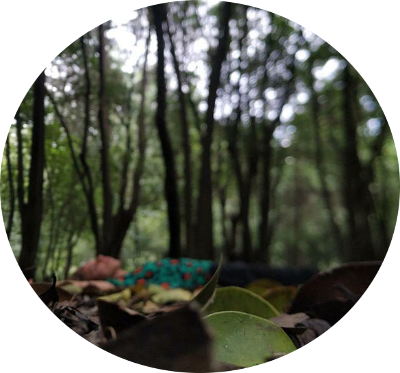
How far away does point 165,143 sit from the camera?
1.03 meters

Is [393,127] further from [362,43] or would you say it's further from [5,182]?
[5,182]

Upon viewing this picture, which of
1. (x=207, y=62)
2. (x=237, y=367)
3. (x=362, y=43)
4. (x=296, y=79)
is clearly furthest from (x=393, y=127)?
(x=237, y=367)

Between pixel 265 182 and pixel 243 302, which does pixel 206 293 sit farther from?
pixel 265 182

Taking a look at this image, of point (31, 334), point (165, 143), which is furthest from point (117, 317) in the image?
point (165, 143)

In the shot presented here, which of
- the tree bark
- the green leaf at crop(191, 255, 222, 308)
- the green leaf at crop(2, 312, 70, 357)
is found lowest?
the green leaf at crop(2, 312, 70, 357)

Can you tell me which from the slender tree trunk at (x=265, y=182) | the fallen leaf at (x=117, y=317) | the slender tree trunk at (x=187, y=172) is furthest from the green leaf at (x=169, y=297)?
the slender tree trunk at (x=265, y=182)

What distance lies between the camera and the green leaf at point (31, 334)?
1.03ft

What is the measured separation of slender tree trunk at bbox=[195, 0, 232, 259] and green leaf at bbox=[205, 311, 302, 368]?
96 cm

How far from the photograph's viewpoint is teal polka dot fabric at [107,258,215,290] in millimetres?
1053

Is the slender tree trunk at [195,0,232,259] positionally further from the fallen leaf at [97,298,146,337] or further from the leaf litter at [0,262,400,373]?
the fallen leaf at [97,298,146,337]

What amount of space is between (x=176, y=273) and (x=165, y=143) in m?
0.31

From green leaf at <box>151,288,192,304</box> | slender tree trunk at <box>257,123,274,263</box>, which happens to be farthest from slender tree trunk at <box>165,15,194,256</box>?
slender tree trunk at <box>257,123,274,263</box>

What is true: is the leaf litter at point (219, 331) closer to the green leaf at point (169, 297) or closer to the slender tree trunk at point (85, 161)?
the green leaf at point (169, 297)

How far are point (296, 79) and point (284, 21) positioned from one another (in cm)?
60
